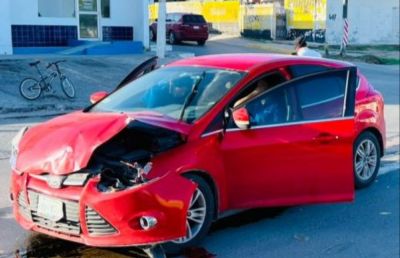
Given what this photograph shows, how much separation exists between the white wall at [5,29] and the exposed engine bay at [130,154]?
16.5 metres

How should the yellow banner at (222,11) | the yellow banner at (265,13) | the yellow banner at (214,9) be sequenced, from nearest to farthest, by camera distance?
the yellow banner at (265,13) < the yellow banner at (214,9) < the yellow banner at (222,11)

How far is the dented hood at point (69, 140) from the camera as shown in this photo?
4523mm

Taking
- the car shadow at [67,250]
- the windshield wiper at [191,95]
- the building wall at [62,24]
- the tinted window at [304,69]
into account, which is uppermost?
the building wall at [62,24]

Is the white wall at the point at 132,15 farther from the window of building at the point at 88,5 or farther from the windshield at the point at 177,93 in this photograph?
the windshield at the point at 177,93

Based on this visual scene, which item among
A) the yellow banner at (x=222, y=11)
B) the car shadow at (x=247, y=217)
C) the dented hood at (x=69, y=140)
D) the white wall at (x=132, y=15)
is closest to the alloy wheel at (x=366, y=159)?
the car shadow at (x=247, y=217)

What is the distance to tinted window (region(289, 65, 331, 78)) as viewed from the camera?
5.96 meters

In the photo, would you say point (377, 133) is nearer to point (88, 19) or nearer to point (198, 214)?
point (198, 214)

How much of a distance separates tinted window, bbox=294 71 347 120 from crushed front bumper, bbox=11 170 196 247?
5.71ft

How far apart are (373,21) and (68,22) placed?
29104 mm

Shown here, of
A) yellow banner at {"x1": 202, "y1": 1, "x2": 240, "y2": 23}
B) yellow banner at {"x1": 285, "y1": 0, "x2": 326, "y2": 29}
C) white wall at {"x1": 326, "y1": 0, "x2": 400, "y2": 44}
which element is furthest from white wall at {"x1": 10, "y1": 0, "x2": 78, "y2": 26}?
white wall at {"x1": 326, "y1": 0, "x2": 400, "y2": 44}

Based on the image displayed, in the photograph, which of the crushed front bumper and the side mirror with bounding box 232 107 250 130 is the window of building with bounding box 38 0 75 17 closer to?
the side mirror with bounding box 232 107 250 130

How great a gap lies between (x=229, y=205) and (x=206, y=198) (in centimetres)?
35

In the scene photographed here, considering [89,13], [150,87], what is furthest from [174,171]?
[89,13]

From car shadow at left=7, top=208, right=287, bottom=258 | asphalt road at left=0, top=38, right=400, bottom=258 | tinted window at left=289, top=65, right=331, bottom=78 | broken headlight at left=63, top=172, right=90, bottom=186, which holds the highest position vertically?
tinted window at left=289, top=65, right=331, bottom=78
